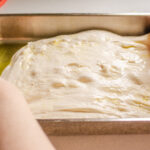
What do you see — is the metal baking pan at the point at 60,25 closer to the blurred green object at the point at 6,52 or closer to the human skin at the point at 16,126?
the blurred green object at the point at 6,52

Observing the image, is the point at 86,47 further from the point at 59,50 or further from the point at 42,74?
the point at 42,74

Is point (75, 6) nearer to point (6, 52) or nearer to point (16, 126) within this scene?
point (6, 52)

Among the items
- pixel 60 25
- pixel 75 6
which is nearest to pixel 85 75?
pixel 60 25

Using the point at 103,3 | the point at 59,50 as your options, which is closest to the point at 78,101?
Answer: the point at 59,50

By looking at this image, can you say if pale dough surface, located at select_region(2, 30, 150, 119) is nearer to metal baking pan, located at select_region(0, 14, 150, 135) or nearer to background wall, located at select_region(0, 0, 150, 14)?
metal baking pan, located at select_region(0, 14, 150, 135)

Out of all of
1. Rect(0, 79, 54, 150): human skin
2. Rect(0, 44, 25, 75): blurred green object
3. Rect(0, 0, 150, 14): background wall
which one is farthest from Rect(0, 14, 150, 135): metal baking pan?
Rect(0, 79, 54, 150): human skin
